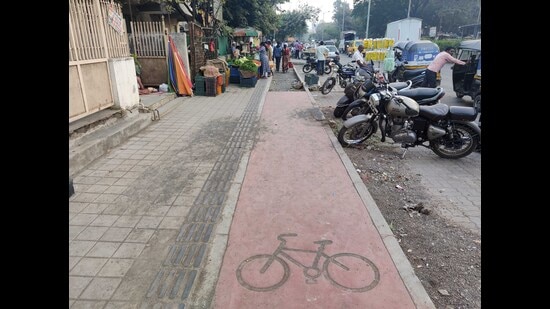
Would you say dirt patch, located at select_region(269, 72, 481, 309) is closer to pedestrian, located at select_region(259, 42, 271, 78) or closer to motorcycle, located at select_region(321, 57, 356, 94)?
motorcycle, located at select_region(321, 57, 356, 94)

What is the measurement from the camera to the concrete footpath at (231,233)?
2738 millimetres

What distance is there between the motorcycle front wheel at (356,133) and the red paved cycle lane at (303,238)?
62 cm

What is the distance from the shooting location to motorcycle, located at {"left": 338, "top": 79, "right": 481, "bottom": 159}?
5.85 m

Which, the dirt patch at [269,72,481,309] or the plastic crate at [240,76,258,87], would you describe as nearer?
the dirt patch at [269,72,481,309]

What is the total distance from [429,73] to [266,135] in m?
6.52

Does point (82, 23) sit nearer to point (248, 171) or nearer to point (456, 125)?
point (248, 171)

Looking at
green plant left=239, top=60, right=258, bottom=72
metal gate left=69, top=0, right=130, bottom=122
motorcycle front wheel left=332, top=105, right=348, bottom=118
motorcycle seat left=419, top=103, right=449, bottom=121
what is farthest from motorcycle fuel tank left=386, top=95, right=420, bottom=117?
green plant left=239, top=60, right=258, bottom=72

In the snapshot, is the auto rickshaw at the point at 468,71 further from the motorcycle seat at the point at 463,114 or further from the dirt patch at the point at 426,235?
the dirt patch at the point at 426,235

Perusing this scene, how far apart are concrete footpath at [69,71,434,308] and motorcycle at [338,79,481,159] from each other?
1.17 m

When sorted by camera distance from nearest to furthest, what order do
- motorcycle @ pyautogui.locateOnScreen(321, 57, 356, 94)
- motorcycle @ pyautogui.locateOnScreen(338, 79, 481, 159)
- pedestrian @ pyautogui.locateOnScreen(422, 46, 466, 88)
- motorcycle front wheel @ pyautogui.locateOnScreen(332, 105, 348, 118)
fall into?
motorcycle @ pyautogui.locateOnScreen(338, 79, 481, 159) → motorcycle front wheel @ pyautogui.locateOnScreen(332, 105, 348, 118) → pedestrian @ pyautogui.locateOnScreen(422, 46, 466, 88) → motorcycle @ pyautogui.locateOnScreen(321, 57, 356, 94)

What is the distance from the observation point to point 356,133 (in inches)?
260

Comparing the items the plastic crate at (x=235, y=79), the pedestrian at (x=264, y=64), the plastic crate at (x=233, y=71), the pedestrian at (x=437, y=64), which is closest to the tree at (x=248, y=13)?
the pedestrian at (x=264, y=64)

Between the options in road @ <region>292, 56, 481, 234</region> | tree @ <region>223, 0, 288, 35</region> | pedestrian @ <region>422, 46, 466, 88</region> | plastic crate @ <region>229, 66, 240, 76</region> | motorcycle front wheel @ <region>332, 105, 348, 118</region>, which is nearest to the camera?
road @ <region>292, 56, 481, 234</region>
